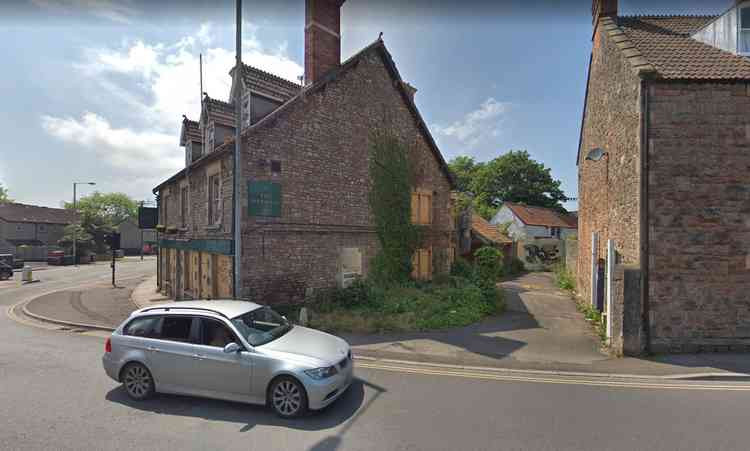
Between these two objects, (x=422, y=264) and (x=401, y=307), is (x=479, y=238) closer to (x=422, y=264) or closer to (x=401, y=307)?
(x=422, y=264)

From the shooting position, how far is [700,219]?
8141mm

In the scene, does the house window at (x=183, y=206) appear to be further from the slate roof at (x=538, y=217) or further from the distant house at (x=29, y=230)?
the distant house at (x=29, y=230)

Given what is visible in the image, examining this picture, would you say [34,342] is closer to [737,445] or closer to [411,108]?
[737,445]

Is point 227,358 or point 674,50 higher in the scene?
point 674,50

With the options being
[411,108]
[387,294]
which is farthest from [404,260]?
[411,108]

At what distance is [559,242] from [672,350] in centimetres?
2624

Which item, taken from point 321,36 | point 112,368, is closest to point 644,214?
point 112,368

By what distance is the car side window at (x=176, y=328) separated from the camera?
18.3 ft

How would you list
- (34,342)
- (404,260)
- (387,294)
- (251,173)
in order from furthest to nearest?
1. (404,260)
2. (387,294)
3. (251,173)
4. (34,342)

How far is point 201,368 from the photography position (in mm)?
5320

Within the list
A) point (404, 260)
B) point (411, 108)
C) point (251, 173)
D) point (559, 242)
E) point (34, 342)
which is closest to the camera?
point (34, 342)

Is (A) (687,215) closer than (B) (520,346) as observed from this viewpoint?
Yes

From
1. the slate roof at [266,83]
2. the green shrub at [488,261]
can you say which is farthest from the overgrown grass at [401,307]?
the slate roof at [266,83]

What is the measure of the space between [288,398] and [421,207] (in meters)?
12.8
